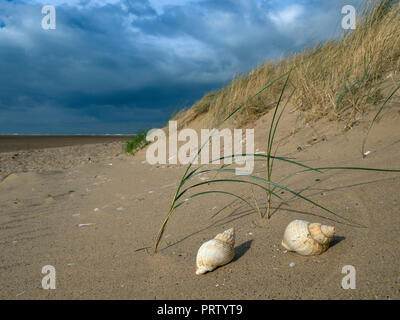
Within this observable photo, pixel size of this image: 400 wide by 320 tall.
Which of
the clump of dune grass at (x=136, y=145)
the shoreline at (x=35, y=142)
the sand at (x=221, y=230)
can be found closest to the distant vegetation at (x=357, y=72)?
the sand at (x=221, y=230)

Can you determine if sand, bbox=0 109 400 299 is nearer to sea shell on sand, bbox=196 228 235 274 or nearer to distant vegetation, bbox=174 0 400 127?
sea shell on sand, bbox=196 228 235 274

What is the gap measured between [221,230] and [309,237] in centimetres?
66

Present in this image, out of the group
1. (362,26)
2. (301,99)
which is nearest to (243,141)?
(301,99)

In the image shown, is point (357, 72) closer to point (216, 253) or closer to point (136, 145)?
point (216, 253)

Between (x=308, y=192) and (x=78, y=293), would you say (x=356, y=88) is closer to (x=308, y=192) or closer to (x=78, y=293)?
(x=308, y=192)

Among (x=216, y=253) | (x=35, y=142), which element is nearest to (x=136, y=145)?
(x=216, y=253)

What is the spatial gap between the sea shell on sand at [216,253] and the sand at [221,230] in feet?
0.16

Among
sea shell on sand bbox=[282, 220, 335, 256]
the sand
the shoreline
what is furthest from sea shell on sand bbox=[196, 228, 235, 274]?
the shoreline

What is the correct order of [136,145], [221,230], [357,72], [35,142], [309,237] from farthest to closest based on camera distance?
[35,142] → [136,145] → [357,72] → [221,230] → [309,237]

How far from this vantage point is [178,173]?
4.34 meters

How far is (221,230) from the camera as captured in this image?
6.17ft

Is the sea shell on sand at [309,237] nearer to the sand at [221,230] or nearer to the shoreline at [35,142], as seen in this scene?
the sand at [221,230]

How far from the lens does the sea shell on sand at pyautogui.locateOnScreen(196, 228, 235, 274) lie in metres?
1.38
